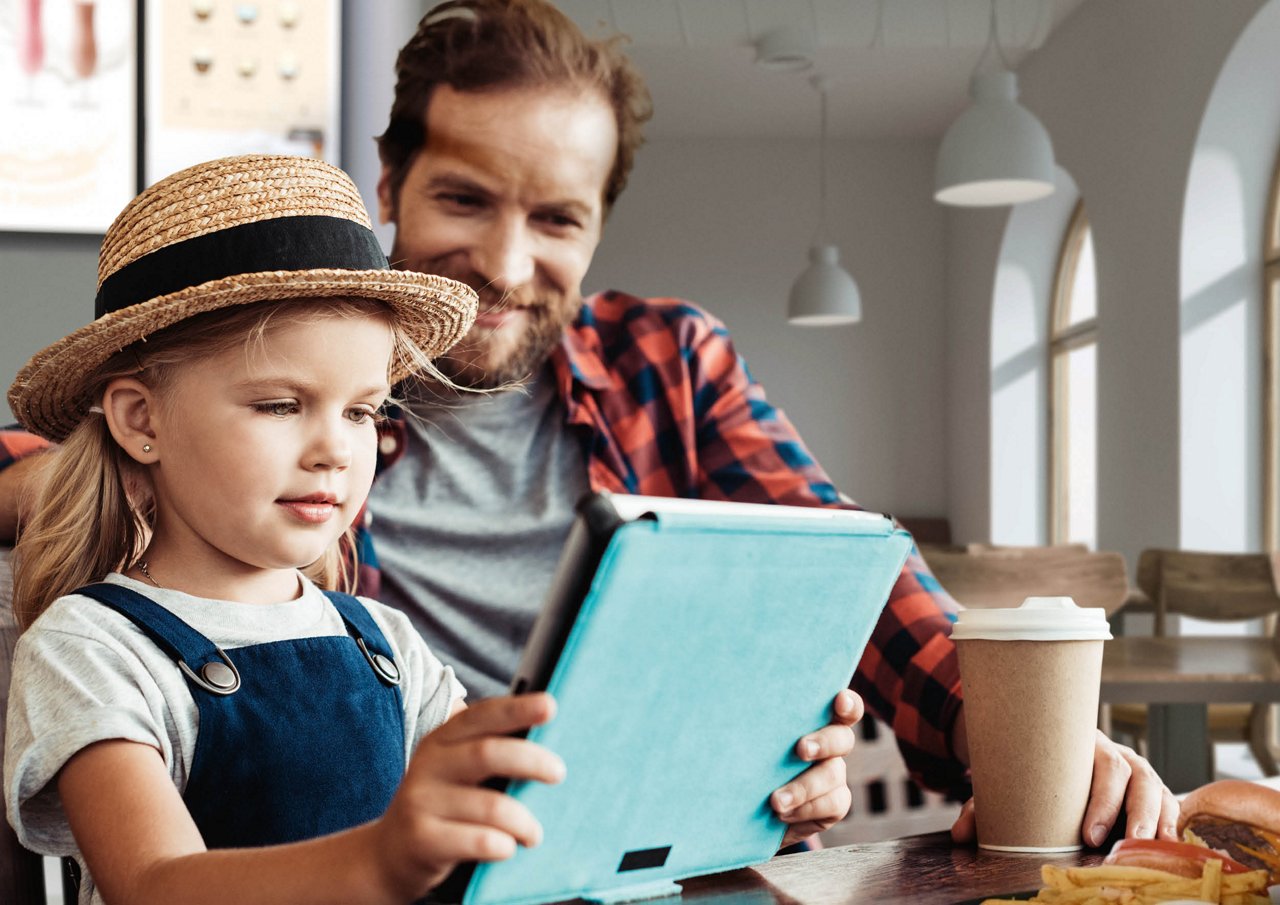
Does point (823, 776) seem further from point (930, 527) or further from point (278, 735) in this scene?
point (930, 527)

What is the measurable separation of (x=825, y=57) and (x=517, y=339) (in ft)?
19.3

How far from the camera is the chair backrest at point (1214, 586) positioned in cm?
397

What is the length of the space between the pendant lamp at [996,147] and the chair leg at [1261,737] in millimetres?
1675

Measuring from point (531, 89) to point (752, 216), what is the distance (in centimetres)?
738

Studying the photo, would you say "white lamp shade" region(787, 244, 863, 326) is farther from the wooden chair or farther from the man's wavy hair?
the man's wavy hair

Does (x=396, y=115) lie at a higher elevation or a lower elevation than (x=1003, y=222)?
lower

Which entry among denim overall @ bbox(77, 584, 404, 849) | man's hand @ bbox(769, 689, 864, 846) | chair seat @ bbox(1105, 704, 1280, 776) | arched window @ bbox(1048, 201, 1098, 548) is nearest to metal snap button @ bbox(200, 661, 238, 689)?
denim overall @ bbox(77, 584, 404, 849)

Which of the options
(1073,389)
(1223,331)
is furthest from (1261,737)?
(1073,389)

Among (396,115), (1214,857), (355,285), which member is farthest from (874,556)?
(396,115)

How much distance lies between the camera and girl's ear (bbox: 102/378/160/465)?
0.85m

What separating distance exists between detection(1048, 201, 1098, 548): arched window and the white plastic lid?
21.5 ft

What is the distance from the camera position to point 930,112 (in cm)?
804

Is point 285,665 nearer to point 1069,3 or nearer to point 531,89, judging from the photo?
point 531,89

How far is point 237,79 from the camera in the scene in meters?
1.78
